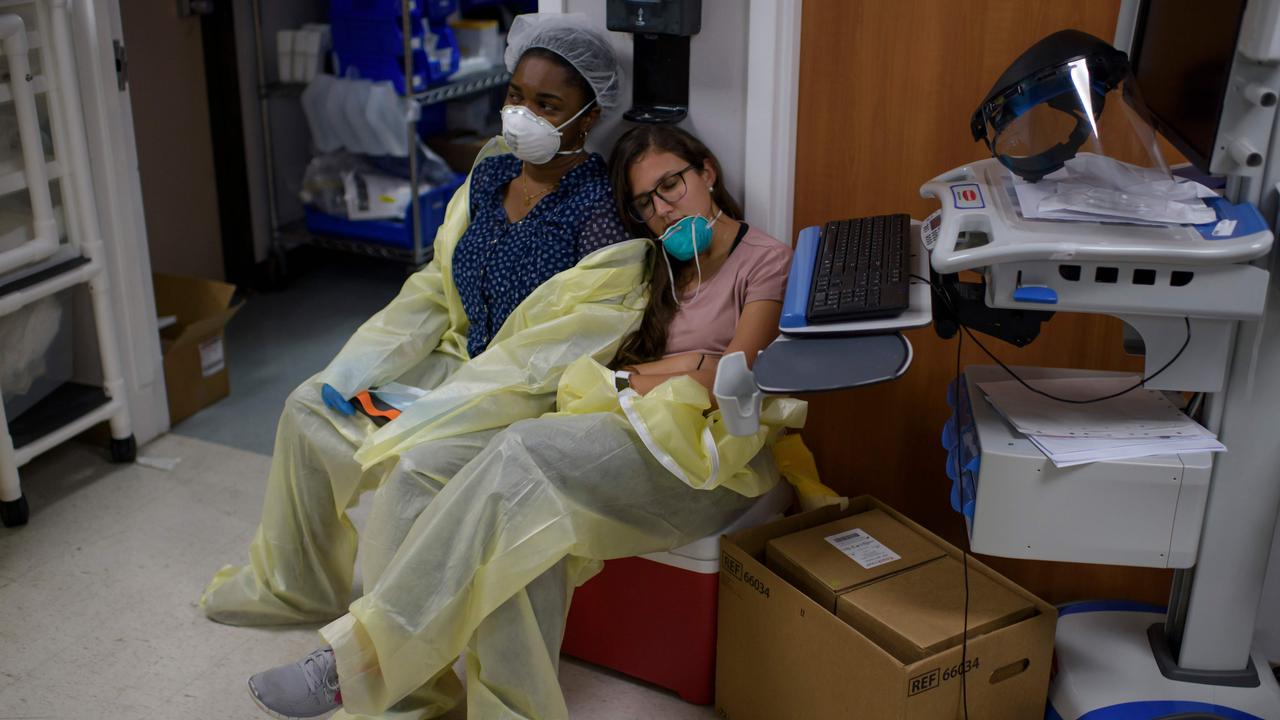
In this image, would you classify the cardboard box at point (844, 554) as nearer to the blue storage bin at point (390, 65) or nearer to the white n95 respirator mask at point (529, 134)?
the white n95 respirator mask at point (529, 134)

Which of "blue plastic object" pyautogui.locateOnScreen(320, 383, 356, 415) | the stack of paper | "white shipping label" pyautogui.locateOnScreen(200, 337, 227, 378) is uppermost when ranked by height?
the stack of paper

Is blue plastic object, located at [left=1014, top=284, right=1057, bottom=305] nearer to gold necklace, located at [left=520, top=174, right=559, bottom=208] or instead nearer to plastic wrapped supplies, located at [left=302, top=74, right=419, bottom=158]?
gold necklace, located at [left=520, top=174, right=559, bottom=208]

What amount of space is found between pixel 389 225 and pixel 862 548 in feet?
7.92

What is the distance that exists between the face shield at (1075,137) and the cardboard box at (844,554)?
625mm

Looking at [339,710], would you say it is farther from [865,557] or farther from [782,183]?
[782,183]

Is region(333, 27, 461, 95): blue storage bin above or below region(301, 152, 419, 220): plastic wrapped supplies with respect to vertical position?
above

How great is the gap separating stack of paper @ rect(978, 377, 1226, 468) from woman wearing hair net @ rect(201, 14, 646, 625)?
2.34ft

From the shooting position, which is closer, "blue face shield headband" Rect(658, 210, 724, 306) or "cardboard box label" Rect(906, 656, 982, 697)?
"cardboard box label" Rect(906, 656, 982, 697)

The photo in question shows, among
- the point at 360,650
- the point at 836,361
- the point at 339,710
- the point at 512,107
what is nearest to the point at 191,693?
the point at 339,710

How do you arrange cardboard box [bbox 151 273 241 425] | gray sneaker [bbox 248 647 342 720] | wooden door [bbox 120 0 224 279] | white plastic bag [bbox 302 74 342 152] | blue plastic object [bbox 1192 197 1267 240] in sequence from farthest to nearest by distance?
white plastic bag [bbox 302 74 342 152], wooden door [bbox 120 0 224 279], cardboard box [bbox 151 273 241 425], gray sneaker [bbox 248 647 342 720], blue plastic object [bbox 1192 197 1267 240]

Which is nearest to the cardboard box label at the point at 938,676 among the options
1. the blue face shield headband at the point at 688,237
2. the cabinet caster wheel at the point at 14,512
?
the blue face shield headband at the point at 688,237

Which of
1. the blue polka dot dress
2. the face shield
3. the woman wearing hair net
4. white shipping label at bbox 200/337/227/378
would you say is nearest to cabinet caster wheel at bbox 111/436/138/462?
white shipping label at bbox 200/337/227/378

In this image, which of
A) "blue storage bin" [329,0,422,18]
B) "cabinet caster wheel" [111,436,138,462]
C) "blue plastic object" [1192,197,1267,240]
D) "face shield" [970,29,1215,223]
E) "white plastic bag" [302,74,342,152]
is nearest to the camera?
"blue plastic object" [1192,197,1267,240]

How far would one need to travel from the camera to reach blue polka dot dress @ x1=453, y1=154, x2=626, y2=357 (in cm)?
225
